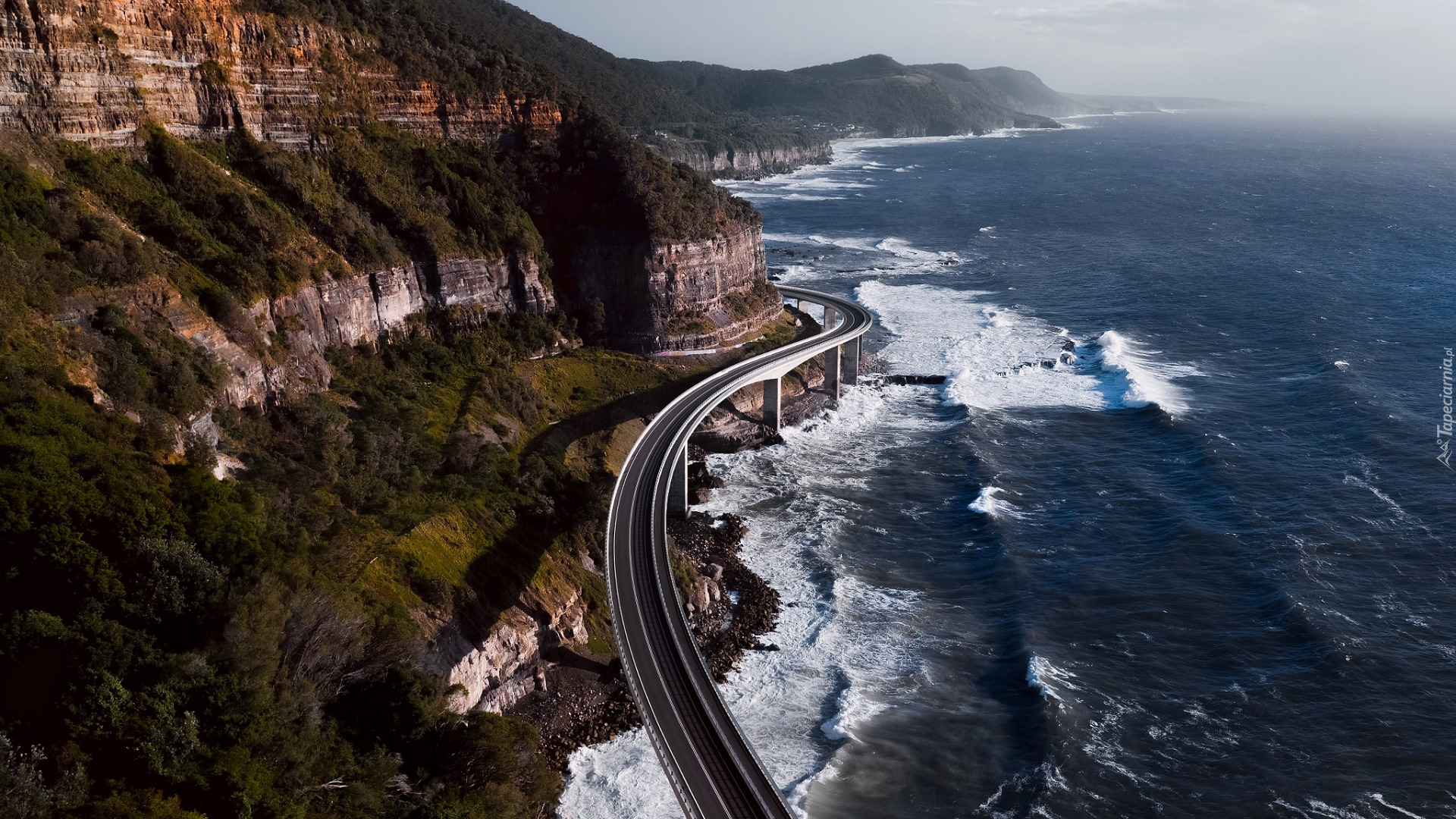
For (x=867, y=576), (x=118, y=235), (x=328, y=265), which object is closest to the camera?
(x=118, y=235)

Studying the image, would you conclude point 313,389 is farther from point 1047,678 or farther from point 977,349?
point 977,349

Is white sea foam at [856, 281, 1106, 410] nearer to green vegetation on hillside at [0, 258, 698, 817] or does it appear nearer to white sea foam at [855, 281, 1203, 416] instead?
white sea foam at [855, 281, 1203, 416]

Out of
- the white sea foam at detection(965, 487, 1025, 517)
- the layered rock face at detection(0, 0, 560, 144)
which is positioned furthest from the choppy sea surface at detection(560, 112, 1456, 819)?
the layered rock face at detection(0, 0, 560, 144)

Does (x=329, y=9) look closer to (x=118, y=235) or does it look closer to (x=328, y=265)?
(x=328, y=265)

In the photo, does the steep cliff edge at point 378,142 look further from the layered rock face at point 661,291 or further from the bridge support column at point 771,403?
the bridge support column at point 771,403

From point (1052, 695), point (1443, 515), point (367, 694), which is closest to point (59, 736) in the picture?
point (367, 694)

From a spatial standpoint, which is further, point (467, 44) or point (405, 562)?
point (467, 44)

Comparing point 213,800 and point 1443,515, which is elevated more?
point 213,800
